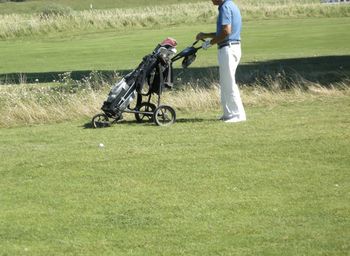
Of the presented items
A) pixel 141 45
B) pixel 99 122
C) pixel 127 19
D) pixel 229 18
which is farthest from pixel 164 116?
pixel 127 19

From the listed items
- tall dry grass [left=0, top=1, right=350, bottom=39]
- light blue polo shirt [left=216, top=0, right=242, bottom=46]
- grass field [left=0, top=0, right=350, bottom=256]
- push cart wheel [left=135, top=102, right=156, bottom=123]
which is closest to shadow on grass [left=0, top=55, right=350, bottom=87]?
grass field [left=0, top=0, right=350, bottom=256]

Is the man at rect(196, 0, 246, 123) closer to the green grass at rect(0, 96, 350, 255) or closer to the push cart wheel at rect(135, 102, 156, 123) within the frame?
the green grass at rect(0, 96, 350, 255)

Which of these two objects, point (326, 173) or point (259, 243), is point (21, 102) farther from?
point (259, 243)

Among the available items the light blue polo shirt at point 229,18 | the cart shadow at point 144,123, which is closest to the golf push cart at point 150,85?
the cart shadow at point 144,123

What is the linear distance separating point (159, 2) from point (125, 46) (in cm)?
7724

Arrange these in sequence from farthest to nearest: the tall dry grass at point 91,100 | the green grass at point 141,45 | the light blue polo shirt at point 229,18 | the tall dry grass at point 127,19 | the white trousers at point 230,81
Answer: the tall dry grass at point 127,19 < the green grass at point 141,45 < the tall dry grass at point 91,100 < the white trousers at point 230,81 < the light blue polo shirt at point 229,18

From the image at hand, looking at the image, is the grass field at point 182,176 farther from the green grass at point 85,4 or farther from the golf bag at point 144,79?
the green grass at point 85,4

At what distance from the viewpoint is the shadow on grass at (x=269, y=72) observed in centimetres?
2123

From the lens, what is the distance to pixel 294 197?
8.47 meters

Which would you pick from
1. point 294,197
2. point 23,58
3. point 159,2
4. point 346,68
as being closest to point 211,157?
point 294,197

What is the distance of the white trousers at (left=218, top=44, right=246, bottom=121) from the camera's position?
1309cm

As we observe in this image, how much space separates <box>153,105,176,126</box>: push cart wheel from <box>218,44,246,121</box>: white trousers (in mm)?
850

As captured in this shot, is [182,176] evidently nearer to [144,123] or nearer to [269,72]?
[144,123]

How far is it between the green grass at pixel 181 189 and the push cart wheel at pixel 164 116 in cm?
18
